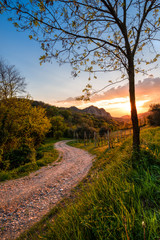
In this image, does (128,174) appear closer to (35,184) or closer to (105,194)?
(105,194)

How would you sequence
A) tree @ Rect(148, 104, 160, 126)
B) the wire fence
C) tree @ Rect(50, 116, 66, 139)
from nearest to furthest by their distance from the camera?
1. the wire fence
2. tree @ Rect(148, 104, 160, 126)
3. tree @ Rect(50, 116, 66, 139)

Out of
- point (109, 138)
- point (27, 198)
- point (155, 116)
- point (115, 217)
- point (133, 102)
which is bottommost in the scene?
point (27, 198)

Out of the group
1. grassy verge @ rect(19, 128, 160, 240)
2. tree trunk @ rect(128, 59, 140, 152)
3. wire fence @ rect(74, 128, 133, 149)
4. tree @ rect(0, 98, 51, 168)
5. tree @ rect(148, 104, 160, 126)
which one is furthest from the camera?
tree @ rect(148, 104, 160, 126)

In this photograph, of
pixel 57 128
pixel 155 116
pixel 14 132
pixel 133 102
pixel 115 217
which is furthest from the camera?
pixel 57 128

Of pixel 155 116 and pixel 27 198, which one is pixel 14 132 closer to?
pixel 27 198

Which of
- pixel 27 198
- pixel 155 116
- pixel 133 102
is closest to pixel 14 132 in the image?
pixel 27 198

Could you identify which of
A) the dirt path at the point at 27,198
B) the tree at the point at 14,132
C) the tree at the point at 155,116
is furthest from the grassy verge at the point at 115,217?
the tree at the point at 155,116

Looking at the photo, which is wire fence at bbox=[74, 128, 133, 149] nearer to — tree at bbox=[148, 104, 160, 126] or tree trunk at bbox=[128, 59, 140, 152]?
tree at bbox=[148, 104, 160, 126]

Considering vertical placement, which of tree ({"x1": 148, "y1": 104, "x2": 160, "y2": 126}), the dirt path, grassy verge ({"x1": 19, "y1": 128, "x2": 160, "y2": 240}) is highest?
tree ({"x1": 148, "y1": 104, "x2": 160, "y2": 126})

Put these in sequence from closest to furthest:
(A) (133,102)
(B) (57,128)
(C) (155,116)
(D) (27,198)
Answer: (A) (133,102) → (D) (27,198) → (C) (155,116) → (B) (57,128)

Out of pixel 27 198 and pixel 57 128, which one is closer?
pixel 27 198

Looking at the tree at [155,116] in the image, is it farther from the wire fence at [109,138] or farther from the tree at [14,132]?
the tree at [14,132]

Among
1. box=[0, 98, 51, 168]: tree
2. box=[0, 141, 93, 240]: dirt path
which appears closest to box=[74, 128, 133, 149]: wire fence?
box=[0, 141, 93, 240]: dirt path

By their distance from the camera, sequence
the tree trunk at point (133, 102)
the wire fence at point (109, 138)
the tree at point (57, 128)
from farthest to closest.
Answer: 1. the tree at point (57, 128)
2. the wire fence at point (109, 138)
3. the tree trunk at point (133, 102)
